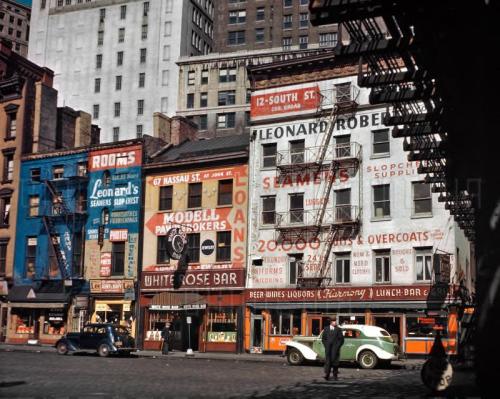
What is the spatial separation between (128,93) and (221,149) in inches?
2041

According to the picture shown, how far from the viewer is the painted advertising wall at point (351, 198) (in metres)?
36.7

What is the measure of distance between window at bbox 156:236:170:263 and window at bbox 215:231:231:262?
352 centimetres

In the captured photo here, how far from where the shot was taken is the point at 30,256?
1928 inches

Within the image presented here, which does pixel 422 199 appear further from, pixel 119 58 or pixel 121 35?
pixel 121 35

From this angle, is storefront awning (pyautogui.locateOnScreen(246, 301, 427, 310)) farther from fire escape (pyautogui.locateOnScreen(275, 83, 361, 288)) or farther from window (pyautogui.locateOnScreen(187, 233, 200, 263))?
window (pyautogui.locateOnScreen(187, 233, 200, 263))

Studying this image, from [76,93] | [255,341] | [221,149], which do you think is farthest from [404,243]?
[76,93]

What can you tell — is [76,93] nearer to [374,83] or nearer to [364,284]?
[364,284]

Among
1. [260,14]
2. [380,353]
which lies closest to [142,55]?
[260,14]

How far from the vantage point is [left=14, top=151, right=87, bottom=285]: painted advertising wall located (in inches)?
1863

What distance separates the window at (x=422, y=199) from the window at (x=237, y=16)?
2770 inches

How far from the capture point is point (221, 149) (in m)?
45.3

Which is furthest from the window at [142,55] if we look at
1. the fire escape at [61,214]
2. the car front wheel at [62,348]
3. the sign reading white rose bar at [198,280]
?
the car front wheel at [62,348]

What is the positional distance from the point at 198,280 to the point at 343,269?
896 centimetres

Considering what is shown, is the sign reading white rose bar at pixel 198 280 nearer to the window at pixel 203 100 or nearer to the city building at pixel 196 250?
the city building at pixel 196 250
